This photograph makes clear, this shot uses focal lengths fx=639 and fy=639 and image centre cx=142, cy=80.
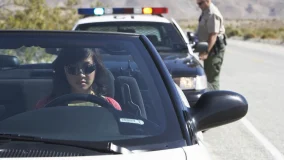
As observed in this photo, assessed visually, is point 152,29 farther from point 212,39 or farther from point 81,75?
point 81,75

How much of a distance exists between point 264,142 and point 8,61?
14.8 ft

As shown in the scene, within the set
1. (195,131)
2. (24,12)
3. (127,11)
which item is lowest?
(24,12)

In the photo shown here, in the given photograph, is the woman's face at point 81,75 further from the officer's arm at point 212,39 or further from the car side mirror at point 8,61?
the officer's arm at point 212,39

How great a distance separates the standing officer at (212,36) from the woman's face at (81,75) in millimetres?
6166

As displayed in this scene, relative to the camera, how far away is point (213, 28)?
32.8ft

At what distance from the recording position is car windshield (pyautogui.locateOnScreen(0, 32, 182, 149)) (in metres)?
3.26

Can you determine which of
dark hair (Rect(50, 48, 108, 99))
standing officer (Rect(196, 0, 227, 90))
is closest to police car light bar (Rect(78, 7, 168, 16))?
standing officer (Rect(196, 0, 227, 90))

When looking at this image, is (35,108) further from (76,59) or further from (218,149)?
(218,149)

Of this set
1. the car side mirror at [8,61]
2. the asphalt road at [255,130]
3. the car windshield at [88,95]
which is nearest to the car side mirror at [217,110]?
the car windshield at [88,95]

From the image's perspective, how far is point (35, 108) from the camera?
362 centimetres

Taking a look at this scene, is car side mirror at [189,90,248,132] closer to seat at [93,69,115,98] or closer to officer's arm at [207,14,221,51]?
seat at [93,69,115,98]

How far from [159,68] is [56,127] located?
74cm

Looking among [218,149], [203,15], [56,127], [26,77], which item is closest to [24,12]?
[203,15]

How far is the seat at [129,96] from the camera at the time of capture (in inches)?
143
